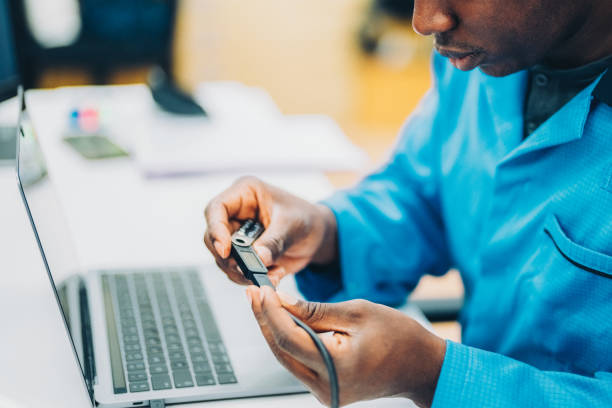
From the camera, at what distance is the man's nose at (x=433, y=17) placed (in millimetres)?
628

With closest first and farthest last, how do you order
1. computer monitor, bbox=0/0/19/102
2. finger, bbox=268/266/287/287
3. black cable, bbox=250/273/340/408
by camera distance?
black cable, bbox=250/273/340/408
finger, bbox=268/266/287/287
computer monitor, bbox=0/0/19/102

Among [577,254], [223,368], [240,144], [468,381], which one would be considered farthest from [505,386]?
[240,144]

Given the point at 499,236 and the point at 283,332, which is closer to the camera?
the point at 283,332

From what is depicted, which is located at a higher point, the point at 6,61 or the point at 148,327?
the point at 6,61

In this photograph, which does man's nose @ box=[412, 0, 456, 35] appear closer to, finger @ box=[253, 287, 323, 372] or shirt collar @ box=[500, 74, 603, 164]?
shirt collar @ box=[500, 74, 603, 164]

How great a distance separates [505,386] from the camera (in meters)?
0.57

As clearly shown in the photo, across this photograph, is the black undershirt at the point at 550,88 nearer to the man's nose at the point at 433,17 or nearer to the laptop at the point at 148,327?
the man's nose at the point at 433,17

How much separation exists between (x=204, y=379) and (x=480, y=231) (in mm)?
385

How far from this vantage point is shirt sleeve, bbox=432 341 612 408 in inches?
22.1

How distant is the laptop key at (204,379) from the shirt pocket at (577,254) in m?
0.36

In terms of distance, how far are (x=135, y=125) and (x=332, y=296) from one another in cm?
59

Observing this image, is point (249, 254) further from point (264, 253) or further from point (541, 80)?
point (541, 80)

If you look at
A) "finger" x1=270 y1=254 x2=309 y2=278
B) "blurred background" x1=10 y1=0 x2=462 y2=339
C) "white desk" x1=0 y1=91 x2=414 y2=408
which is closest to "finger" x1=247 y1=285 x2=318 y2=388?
Answer: "white desk" x1=0 y1=91 x2=414 y2=408

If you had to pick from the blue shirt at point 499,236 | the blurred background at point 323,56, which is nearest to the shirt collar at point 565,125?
the blue shirt at point 499,236
